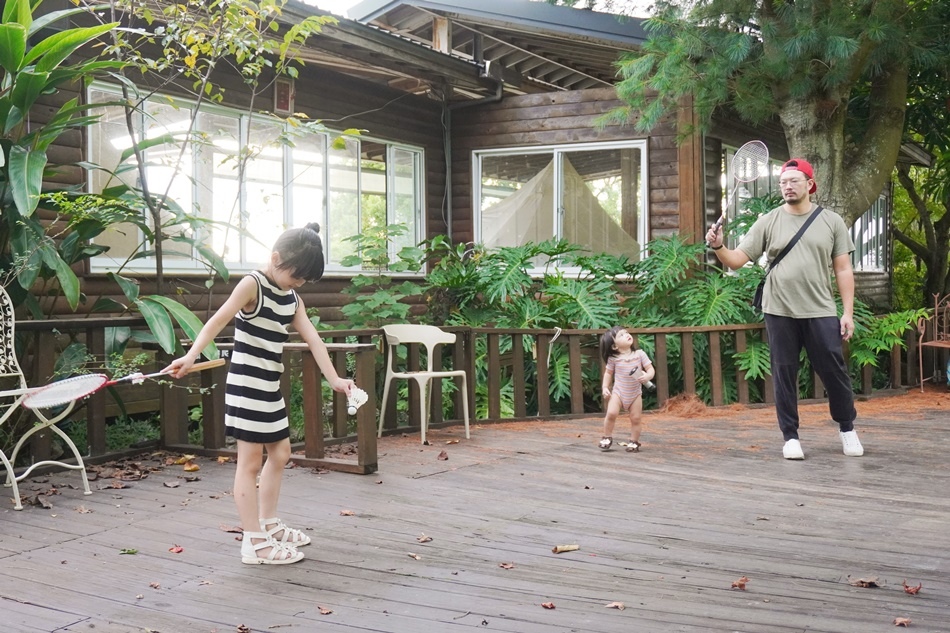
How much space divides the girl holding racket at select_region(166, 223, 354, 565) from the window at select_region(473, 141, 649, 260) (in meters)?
7.64

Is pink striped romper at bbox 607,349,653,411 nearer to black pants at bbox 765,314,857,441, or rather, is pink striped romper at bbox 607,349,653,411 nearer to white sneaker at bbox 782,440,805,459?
black pants at bbox 765,314,857,441

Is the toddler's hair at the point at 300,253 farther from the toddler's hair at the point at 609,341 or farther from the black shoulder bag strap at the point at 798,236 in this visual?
the black shoulder bag strap at the point at 798,236

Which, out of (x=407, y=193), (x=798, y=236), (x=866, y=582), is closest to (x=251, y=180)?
(x=407, y=193)

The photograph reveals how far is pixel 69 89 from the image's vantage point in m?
7.31

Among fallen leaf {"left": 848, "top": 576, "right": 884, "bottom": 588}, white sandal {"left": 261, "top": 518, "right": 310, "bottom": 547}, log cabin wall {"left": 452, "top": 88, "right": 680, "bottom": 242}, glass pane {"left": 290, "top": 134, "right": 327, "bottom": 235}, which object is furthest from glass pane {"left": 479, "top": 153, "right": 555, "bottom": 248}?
fallen leaf {"left": 848, "top": 576, "right": 884, "bottom": 588}

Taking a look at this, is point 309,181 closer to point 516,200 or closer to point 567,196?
point 516,200

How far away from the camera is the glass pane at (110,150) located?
7.69 meters

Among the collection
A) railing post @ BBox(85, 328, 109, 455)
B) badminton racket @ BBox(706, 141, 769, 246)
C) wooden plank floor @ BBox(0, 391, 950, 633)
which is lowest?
wooden plank floor @ BBox(0, 391, 950, 633)

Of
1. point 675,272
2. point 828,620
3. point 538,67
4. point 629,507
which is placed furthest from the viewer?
point 538,67

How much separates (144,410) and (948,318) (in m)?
8.07

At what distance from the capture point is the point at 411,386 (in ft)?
21.6

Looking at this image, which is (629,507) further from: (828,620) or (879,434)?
(879,434)

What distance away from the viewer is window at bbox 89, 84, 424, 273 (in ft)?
25.5

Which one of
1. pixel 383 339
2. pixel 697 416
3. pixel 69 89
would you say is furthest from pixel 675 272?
pixel 69 89
